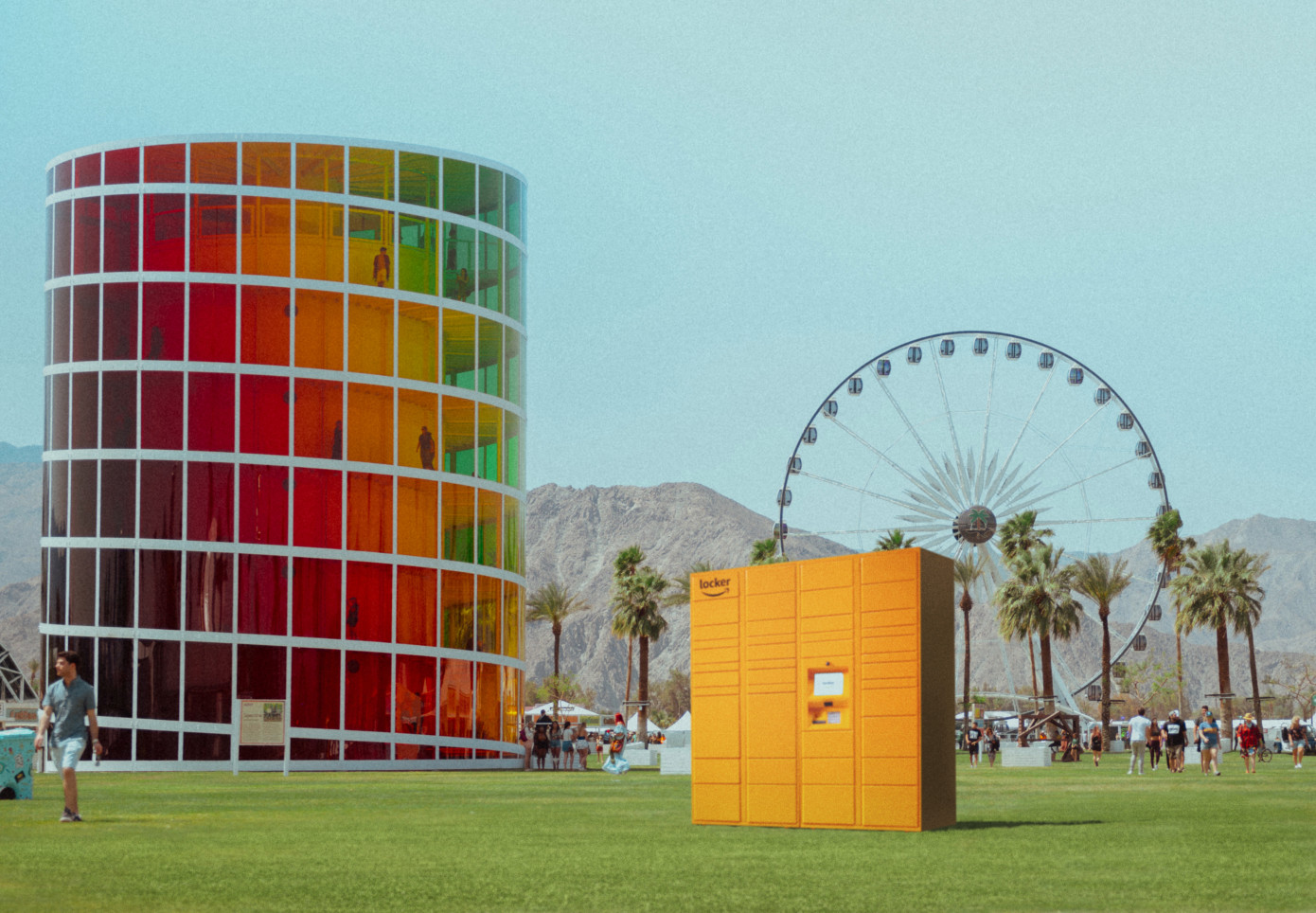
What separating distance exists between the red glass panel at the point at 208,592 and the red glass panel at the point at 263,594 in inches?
16.6

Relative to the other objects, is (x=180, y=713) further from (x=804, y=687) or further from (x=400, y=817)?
(x=804, y=687)

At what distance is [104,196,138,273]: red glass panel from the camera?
5488 centimetres

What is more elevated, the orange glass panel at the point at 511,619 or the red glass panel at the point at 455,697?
the orange glass panel at the point at 511,619

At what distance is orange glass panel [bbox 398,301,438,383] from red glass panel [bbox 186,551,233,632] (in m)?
9.23

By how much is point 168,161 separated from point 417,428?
12.3 meters

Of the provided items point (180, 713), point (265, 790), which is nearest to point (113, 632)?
point (180, 713)

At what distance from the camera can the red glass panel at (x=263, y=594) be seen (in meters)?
54.0

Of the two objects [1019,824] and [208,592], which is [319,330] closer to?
[208,592]

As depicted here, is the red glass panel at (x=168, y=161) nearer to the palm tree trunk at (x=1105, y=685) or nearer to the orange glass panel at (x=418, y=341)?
the orange glass panel at (x=418, y=341)

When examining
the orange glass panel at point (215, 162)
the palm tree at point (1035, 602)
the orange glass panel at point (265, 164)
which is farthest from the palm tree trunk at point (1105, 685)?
the orange glass panel at point (215, 162)

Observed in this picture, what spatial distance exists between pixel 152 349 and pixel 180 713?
12031 millimetres

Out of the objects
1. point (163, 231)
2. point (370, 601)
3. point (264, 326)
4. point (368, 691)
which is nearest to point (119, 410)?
point (264, 326)

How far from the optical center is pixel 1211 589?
316 ft

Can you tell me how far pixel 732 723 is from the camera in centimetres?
1961
